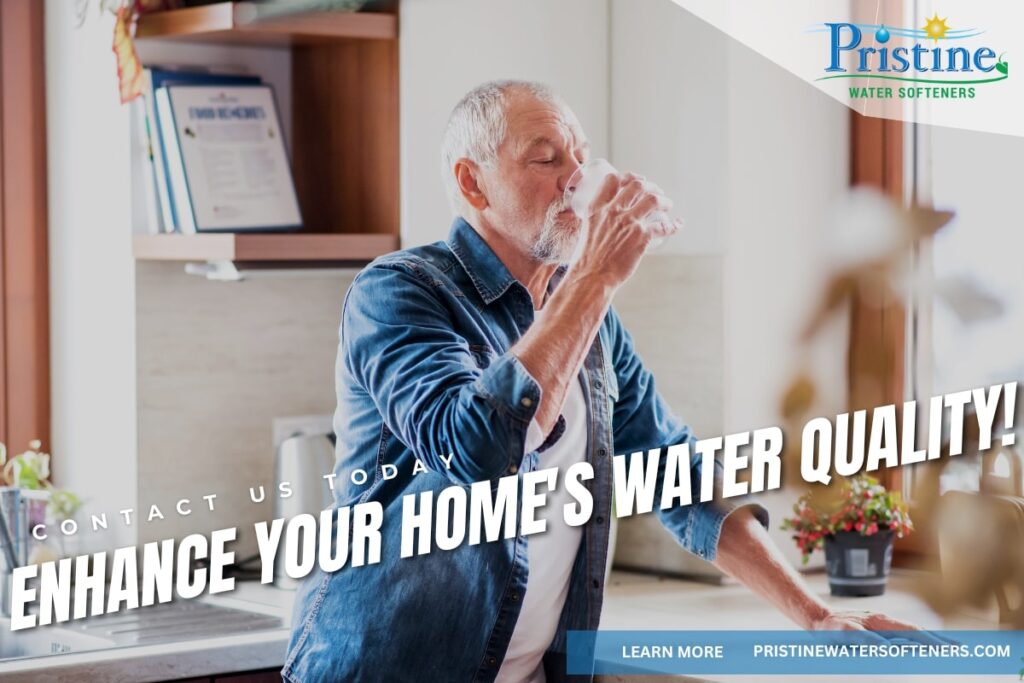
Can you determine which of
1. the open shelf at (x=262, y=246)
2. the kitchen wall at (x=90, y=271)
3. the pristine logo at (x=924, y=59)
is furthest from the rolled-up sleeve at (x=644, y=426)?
the kitchen wall at (x=90, y=271)

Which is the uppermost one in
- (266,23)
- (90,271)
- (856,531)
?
(266,23)

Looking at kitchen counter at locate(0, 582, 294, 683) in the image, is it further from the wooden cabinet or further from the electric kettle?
the wooden cabinet

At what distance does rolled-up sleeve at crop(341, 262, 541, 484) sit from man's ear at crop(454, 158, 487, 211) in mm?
162

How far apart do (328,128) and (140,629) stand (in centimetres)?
84

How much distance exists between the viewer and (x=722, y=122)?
2.30m

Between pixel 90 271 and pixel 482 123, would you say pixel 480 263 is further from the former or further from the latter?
pixel 90 271

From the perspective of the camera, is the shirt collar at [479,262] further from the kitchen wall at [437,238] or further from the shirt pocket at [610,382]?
the kitchen wall at [437,238]

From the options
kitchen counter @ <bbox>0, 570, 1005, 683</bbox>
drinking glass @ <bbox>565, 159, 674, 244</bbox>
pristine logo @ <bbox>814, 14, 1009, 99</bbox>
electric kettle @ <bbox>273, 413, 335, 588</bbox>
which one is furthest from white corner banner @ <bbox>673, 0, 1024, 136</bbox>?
electric kettle @ <bbox>273, 413, 335, 588</bbox>

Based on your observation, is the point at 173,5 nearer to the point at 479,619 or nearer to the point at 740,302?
the point at 740,302

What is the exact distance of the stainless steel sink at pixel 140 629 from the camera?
2.04 metres

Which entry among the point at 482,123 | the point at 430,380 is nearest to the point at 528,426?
the point at 430,380

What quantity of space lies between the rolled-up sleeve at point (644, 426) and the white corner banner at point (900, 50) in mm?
505

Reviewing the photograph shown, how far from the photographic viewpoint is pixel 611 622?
2.13m

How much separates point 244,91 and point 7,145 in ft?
1.34
